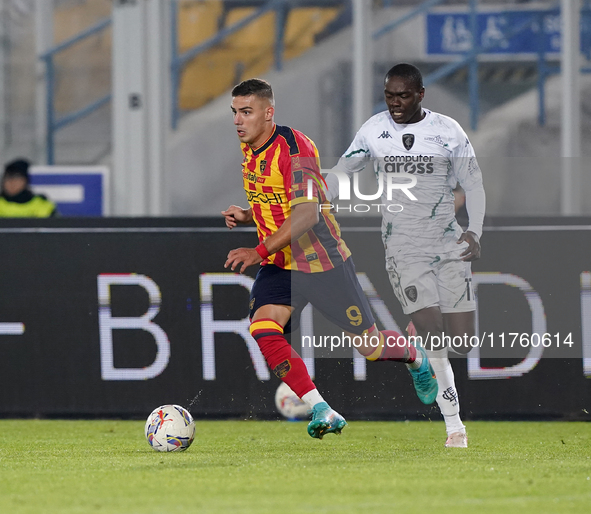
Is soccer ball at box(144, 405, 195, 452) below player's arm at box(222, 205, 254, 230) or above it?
below

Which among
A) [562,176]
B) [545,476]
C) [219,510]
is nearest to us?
[219,510]

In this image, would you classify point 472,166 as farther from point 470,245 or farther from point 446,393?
point 446,393

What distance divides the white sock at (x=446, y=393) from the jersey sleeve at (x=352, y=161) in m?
1.10

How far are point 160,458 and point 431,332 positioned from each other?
1.69 m

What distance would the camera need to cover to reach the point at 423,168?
6723 millimetres

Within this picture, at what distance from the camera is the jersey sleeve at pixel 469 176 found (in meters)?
6.73

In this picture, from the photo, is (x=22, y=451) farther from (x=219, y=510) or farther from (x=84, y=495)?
(x=219, y=510)

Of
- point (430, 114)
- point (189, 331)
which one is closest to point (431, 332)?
point (430, 114)

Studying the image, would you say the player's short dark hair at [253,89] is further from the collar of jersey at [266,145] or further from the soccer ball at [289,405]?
the soccer ball at [289,405]

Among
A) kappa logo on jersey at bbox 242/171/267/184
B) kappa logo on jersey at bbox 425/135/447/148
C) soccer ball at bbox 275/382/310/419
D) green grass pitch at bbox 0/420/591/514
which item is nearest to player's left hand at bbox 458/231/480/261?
kappa logo on jersey at bbox 425/135/447/148

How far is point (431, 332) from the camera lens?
6.75 meters

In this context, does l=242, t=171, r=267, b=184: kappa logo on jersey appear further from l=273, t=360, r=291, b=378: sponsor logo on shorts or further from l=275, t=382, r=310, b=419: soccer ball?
l=275, t=382, r=310, b=419: soccer ball

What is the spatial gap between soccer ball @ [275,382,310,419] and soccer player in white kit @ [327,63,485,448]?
1.65m

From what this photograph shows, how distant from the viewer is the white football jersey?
670cm
